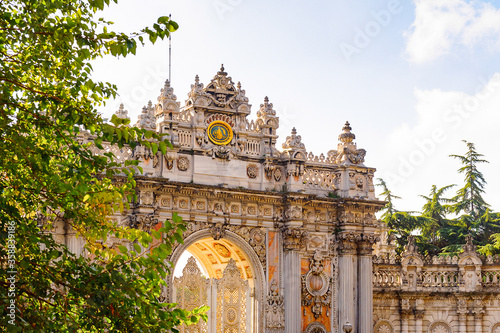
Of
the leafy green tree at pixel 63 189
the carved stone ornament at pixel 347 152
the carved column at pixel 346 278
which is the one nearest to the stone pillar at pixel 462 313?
the carved column at pixel 346 278

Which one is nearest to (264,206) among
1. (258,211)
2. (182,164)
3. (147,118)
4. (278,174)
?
(258,211)

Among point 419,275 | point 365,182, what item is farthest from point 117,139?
point 419,275

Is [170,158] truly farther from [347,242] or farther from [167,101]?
[347,242]

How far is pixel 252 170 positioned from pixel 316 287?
14.4 feet

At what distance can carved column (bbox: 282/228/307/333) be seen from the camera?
27.3 meters

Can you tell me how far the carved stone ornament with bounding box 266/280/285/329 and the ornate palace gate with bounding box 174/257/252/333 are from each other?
0.62 meters

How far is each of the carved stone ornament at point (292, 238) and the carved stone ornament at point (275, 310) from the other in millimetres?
1313

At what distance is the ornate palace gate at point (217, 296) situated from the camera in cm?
2583

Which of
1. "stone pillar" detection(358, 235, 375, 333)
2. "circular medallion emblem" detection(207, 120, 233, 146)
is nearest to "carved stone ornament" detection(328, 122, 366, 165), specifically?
"stone pillar" detection(358, 235, 375, 333)

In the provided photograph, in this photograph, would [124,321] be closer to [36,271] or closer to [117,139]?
[36,271]

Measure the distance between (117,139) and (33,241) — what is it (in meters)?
1.81

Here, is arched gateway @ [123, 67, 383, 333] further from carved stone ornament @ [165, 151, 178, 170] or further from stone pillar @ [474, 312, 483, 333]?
stone pillar @ [474, 312, 483, 333]

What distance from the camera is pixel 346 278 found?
93.0 ft

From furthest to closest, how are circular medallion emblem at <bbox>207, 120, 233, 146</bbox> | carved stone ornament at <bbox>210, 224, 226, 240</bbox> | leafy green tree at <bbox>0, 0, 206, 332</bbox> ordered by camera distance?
circular medallion emblem at <bbox>207, 120, 233, 146</bbox>
carved stone ornament at <bbox>210, 224, 226, 240</bbox>
leafy green tree at <bbox>0, 0, 206, 332</bbox>
